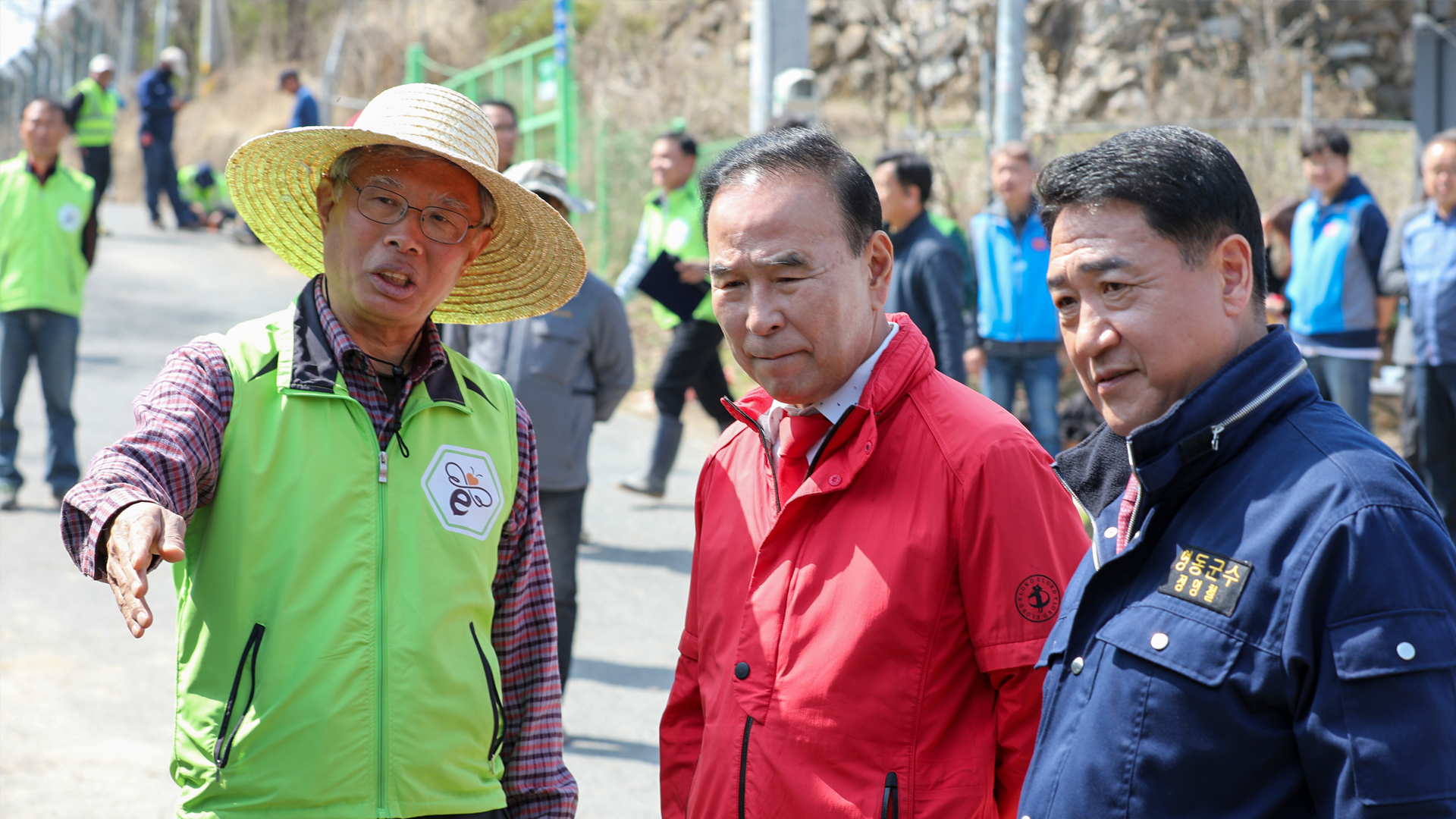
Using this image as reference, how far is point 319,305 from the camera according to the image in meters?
2.32

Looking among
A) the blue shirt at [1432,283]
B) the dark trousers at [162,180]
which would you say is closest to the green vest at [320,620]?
the blue shirt at [1432,283]

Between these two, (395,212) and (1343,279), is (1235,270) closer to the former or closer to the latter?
(395,212)

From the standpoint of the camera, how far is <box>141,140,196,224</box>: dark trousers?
1914cm

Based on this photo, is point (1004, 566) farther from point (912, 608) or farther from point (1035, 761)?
point (1035, 761)

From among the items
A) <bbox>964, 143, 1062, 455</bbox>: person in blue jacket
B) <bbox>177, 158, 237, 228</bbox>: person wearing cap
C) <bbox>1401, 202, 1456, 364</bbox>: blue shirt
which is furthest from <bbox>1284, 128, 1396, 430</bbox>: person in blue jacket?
<bbox>177, 158, 237, 228</bbox>: person wearing cap

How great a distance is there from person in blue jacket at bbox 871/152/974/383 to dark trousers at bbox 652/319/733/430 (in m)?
1.69

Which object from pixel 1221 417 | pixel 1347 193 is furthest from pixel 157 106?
pixel 1221 417

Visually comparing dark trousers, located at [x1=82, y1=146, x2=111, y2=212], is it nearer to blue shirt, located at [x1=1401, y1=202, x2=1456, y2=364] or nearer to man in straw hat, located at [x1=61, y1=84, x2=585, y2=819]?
blue shirt, located at [x1=1401, y1=202, x2=1456, y2=364]

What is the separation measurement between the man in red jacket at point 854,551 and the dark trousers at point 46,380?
266 inches

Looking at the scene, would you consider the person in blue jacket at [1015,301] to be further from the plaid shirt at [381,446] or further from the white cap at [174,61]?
the white cap at [174,61]

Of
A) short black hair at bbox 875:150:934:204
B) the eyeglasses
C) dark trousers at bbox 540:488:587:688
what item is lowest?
dark trousers at bbox 540:488:587:688

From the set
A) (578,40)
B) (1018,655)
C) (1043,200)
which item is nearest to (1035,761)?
(1018,655)

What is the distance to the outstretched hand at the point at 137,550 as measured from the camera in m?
1.66

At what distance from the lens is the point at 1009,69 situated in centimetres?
896
